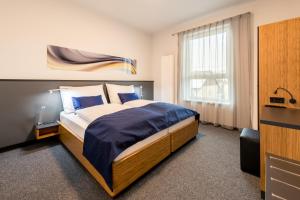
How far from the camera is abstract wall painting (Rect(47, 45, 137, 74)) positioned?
263 cm

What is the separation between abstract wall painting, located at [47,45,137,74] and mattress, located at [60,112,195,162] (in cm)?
95

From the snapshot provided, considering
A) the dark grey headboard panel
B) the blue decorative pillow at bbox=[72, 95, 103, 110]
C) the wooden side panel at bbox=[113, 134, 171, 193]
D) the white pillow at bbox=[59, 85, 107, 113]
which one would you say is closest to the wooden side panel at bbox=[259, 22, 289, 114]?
the wooden side panel at bbox=[113, 134, 171, 193]

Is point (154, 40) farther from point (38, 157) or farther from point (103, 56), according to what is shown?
point (38, 157)

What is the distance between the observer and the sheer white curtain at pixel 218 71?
2.92 meters

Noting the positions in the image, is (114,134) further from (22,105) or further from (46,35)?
(46,35)

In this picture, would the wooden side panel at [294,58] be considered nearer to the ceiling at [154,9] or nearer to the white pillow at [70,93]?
the ceiling at [154,9]

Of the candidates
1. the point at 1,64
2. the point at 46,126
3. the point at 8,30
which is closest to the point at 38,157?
the point at 46,126

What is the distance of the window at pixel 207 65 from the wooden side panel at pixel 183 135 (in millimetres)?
1160

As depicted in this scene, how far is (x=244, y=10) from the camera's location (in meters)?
2.88

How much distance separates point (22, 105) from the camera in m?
2.29

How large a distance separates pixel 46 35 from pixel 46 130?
1.64 m

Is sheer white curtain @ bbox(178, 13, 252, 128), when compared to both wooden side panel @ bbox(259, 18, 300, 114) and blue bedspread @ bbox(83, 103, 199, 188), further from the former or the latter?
blue bedspread @ bbox(83, 103, 199, 188)

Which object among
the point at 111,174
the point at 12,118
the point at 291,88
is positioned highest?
the point at 291,88

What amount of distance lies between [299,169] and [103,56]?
3.49 meters
